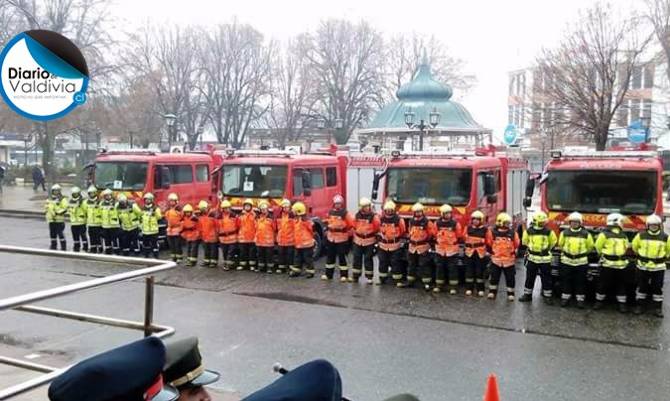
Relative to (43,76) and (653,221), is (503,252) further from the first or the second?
(43,76)

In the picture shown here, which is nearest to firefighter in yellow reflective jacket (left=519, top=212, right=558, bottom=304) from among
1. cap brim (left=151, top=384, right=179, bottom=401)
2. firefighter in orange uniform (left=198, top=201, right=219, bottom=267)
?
firefighter in orange uniform (left=198, top=201, right=219, bottom=267)

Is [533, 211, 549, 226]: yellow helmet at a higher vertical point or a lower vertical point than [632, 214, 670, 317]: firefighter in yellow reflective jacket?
higher

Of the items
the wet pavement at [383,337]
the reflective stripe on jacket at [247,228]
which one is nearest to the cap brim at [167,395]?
the wet pavement at [383,337]

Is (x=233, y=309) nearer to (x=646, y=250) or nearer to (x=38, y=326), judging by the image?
(x=38, y=326)

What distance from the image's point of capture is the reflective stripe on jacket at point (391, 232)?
11195 mm

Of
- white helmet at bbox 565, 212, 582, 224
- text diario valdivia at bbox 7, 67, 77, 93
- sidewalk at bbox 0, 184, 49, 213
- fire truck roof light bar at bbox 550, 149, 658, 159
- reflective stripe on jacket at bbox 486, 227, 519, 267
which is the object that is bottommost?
sidewalk at bbox 0, 184, 49, 213

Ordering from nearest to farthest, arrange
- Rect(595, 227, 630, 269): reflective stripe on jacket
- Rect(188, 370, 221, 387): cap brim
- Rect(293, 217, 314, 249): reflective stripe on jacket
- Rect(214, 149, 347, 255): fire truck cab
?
Rect(188, 370, 221, 387): cap brim
Rect(595, 227, 630, 269): reflective stripe on jacket
Rect(293, 217, 314, 249): reflective stripe on jacket
Rect(214, 149, 347, 255): fire truck cab

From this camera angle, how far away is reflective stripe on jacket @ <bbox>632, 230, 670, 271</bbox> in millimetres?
9289

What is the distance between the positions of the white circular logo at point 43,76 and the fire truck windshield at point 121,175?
922cm

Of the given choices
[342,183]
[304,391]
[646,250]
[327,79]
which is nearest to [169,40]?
[327,79]

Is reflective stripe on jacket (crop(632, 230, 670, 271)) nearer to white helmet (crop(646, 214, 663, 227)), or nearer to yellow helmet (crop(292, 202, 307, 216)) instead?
white helmet (crop(646, 214, 663, 227))

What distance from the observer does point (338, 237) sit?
11.9 metres

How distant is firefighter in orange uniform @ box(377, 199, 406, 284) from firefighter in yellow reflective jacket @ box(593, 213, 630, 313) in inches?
131

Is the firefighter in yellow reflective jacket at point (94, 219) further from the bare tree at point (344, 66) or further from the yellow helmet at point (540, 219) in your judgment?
the bare tree at point (344, 66)
